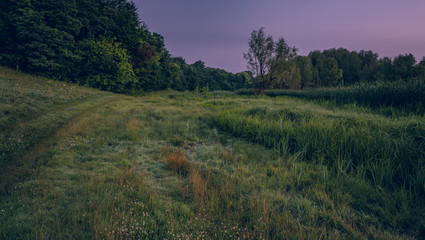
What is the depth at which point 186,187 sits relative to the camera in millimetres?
2852

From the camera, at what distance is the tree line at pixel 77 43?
53.0ft

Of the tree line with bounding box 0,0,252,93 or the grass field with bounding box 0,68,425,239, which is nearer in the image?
the grass field with bounding box 0,68,425,239

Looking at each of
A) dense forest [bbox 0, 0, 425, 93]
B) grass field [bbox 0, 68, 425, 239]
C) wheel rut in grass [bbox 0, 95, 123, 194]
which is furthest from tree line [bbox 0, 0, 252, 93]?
grass field [bbox 0, 68, 425, 239]

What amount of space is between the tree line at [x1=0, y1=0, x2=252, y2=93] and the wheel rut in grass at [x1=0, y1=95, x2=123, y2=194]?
16.6m

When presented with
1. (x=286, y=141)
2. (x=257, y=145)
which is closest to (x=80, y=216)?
(x=257, y=145)

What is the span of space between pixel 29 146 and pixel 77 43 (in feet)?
78.6

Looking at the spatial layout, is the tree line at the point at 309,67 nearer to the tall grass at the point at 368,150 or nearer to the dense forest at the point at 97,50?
the dense forest at the point at 97,50

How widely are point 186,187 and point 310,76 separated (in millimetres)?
65388

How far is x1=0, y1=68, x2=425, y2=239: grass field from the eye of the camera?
1977 mm

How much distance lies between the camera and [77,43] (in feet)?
70.0

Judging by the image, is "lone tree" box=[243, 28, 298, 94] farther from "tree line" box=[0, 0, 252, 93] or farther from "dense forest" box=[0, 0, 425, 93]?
"tree line" box=[0, 0, 252, 93]

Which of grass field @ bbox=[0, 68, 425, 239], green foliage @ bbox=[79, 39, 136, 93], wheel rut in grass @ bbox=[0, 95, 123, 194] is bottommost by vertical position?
grass field @ bbox=[0, 68, 425, 239]

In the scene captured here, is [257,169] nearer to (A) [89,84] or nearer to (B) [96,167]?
(B) [96,167]

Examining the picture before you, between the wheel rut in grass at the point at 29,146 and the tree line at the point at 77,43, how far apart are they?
1660 cm
